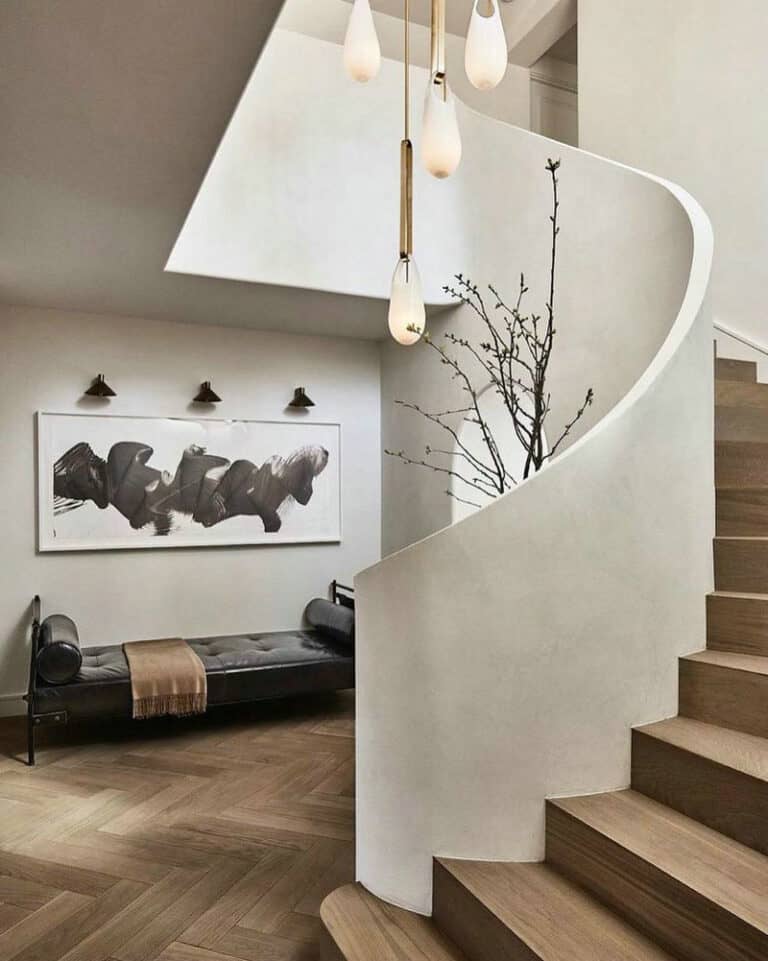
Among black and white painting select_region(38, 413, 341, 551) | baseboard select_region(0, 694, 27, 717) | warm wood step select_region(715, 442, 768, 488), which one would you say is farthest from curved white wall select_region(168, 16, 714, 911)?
baseboard select_region(0, 694, 27, 717)

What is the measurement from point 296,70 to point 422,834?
4425 millimetres

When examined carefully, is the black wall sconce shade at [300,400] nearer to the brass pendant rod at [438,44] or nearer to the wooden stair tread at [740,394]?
the wooden stair tread at [740,394]

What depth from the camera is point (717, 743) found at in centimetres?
199

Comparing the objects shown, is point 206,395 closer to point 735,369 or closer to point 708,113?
point 735,369

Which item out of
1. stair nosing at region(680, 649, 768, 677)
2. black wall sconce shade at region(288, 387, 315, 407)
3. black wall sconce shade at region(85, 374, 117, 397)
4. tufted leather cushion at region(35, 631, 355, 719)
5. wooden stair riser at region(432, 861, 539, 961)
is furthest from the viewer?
black wall sconce shade at region(288, 387, 315, 407)

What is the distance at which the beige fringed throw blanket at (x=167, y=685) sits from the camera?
4277 mm

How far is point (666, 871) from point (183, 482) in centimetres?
430

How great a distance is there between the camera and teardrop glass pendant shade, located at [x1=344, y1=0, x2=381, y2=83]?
2576 millimetres

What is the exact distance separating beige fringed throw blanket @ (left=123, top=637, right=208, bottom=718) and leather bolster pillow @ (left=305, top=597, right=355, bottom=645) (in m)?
0.94

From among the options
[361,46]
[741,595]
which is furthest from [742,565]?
[361,46]

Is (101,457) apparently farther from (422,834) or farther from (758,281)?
(758,281)

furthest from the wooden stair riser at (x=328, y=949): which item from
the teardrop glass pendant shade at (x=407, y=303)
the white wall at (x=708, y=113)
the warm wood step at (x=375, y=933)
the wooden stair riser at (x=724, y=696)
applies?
the white wall at (x=708, y=113)

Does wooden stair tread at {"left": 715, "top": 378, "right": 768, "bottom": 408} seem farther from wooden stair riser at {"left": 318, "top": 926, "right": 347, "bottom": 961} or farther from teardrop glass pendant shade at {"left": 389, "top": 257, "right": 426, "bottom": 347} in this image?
wooden stair riser at {"left": 318, "top": 926, "right": 347, "bottom": 961}

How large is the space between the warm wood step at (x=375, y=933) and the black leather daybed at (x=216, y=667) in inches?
94.2
